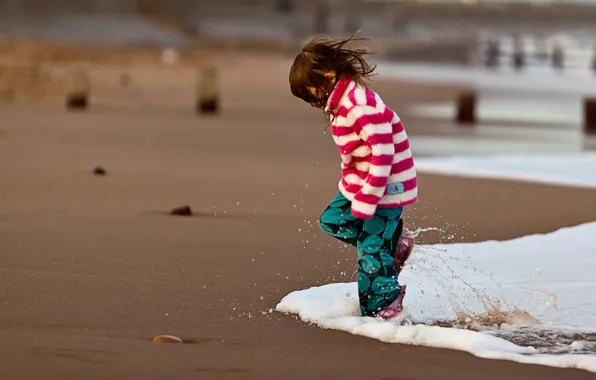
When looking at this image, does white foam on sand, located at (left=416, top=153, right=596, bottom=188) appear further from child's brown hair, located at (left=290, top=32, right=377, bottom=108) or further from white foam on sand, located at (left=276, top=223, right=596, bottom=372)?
child's brown hair, located at (left=290, top=32, right=377, bottom=108)

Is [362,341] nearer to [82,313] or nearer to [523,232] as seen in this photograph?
[82,313]

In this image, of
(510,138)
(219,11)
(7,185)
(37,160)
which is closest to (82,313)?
(7,185)

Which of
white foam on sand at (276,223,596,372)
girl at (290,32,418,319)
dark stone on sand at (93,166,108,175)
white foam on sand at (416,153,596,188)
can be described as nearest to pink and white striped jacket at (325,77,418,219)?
girl at (290,32,418,319)

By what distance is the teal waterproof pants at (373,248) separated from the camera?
6660mm

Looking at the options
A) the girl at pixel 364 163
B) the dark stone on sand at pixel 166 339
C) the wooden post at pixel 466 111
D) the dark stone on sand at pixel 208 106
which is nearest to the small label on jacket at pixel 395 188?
the girl at pixel 364 163

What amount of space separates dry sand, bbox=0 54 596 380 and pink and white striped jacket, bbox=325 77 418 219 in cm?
63

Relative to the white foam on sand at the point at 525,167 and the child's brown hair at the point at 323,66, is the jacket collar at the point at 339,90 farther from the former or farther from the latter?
the white foam on sand at the point at 525,167

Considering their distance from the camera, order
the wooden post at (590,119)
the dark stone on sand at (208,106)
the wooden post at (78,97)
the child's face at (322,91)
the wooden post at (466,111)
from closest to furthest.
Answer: the child's face at (322,91) < the wooden post at (590,119) < the wooden post at (466,111) < the wooden post at (78,97) < the dark stone on sand at (208,106)

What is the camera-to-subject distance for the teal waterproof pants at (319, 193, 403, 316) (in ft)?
21.9

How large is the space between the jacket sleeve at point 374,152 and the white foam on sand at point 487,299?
1.71 feet

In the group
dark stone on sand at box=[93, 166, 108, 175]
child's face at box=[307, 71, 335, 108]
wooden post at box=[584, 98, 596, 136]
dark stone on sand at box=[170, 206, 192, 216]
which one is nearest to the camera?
child's face at box=[307, 71, 335, 108]

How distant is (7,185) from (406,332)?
7197 mm

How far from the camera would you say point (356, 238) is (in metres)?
6.79

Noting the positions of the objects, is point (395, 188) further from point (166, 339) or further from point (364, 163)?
point (166, 339)
